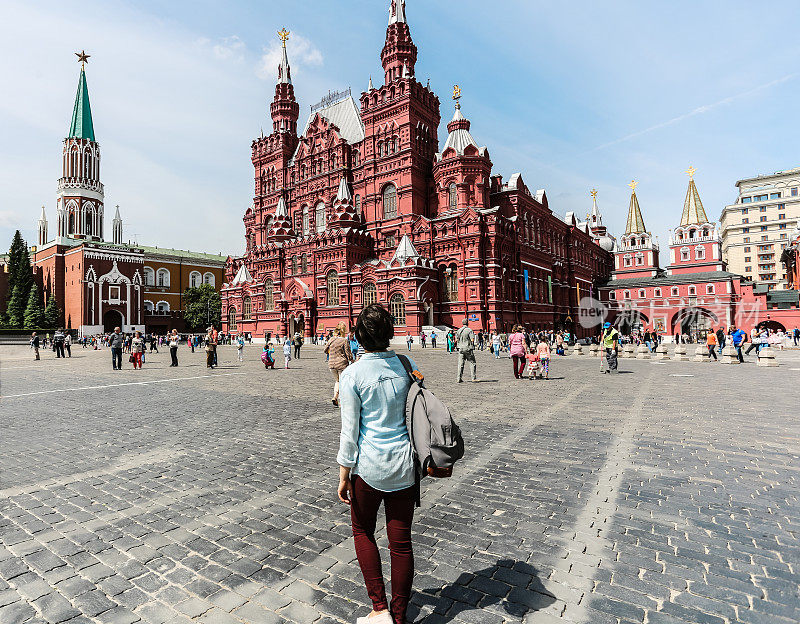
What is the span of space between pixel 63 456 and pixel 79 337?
223 feet

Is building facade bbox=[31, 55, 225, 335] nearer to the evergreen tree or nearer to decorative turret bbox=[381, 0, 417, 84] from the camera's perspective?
the evergreen tree

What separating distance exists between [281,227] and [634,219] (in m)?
54.3

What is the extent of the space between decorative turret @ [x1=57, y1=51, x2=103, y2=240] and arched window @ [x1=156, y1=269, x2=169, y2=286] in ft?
35.3

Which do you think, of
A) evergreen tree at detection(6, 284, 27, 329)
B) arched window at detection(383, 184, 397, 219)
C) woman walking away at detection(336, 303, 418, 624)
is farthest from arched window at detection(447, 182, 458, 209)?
evergreen tree at detection(6, 284, 27, 329)

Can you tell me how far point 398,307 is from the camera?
131 feet

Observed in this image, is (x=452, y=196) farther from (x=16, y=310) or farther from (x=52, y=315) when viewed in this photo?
(x=16, y=310)

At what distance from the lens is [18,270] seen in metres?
61.2

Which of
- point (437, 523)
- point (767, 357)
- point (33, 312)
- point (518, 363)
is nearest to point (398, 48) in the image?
point (518, 363)

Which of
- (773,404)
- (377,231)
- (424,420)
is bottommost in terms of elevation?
(773,404)

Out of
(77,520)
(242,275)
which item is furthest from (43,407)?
(242,275)

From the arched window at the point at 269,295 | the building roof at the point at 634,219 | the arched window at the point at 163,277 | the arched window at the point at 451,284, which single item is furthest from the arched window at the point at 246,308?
the building roof at the point at 634,219

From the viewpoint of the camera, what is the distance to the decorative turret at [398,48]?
45.1 m

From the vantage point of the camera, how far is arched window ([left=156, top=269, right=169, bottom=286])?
3012 inches

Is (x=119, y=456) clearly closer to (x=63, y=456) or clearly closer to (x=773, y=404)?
(x=63, y=456)
